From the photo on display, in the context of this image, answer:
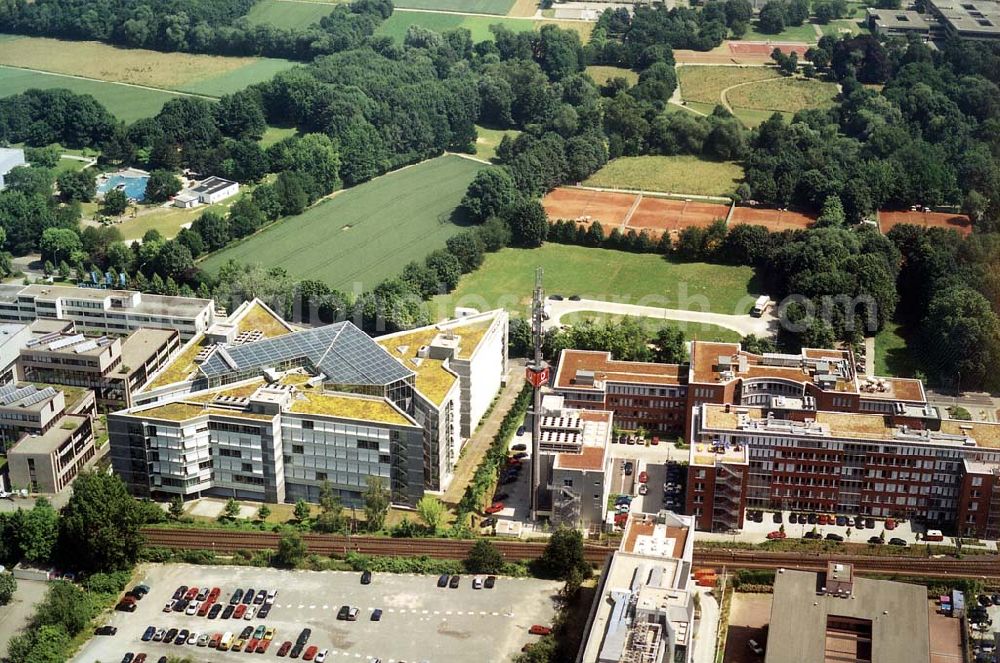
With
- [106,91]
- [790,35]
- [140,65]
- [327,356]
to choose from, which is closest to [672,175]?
[790,35]

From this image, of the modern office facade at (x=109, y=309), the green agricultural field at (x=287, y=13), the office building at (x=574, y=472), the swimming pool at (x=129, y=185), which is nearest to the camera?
the office building at (x=574, y=472)

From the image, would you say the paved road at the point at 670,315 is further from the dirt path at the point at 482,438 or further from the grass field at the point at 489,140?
the grass field at the point at 489,140

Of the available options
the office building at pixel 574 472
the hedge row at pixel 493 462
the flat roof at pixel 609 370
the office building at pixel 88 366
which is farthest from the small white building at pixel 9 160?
the office building at pixel 574 472

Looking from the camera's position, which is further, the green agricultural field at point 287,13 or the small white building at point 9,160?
the green agricultural field at point 287,13

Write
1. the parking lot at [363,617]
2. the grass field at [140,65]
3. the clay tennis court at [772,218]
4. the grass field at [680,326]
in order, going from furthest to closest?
1. the grass field at [140,65]
2. the clay tennis court at [772,218]
3. the grass field at [680,326]
4. the parking lot at [363,617]

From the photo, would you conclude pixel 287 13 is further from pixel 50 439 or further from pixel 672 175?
pixel 50 439

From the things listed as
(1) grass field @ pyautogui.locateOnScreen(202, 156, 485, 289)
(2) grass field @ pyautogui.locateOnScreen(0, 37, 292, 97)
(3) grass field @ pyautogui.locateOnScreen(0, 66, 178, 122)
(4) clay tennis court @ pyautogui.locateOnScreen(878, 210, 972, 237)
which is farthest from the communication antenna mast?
(2) grass field @ pyautogui.locateOnScreen(0, 37, 292, 97)

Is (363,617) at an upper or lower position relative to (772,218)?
lower
